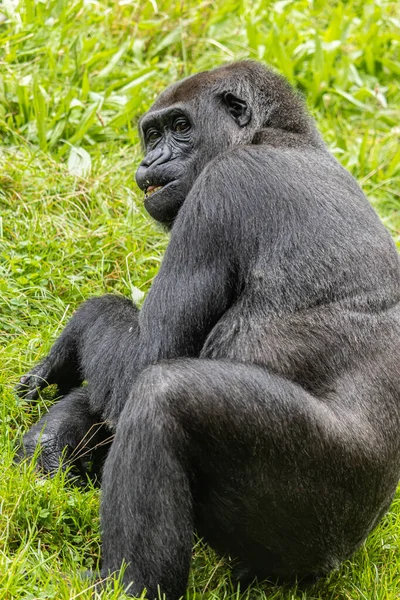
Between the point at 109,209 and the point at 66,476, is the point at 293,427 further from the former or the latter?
the point at 109,209

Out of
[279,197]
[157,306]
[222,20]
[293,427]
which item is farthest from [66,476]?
[222,20]

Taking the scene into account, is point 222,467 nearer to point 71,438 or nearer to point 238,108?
point 71,438

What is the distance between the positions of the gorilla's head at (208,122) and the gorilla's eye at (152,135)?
73 mm

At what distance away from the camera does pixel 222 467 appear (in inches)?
149

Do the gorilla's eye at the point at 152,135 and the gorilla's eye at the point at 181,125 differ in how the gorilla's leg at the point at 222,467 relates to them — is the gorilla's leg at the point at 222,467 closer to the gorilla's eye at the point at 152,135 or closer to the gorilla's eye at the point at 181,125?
the gorilla's eye at the point at 181,125

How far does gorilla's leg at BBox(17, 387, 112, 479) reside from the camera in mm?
4824

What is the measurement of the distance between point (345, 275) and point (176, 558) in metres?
1.42

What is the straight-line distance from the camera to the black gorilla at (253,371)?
371 cm

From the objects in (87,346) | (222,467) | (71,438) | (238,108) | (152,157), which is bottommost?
(71,438)

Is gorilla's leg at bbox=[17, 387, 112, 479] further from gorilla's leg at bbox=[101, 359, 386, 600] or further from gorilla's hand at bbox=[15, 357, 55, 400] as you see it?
gorilla's leg at bbox=[101, 359, 386, 600]

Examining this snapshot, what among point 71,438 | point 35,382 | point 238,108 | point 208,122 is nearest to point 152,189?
point 208,122

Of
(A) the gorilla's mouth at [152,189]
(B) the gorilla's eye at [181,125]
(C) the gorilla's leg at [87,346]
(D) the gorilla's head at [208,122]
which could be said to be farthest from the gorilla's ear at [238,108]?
(C) the gorilla's leg at [87,346]

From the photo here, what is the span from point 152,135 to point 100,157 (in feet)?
5.67

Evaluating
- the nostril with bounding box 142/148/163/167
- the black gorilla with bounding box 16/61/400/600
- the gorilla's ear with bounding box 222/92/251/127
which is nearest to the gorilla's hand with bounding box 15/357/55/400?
the black gorilla with bounding box 16/61/400/600
